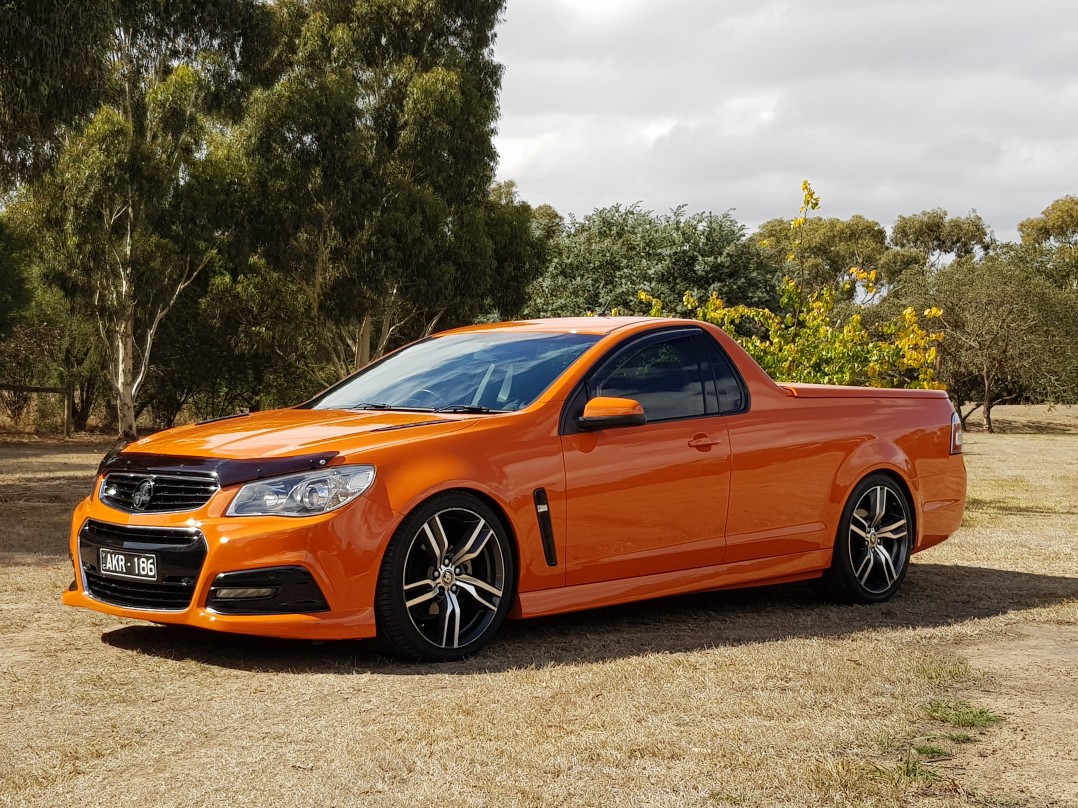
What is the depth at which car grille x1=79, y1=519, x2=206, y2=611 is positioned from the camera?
5.88 m

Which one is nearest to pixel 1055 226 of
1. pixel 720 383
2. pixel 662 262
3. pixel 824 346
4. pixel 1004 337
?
pixel 1004 337

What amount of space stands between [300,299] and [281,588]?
2961 centimetres

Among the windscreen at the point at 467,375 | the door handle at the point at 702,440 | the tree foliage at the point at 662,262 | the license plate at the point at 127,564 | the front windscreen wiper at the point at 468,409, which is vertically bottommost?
the license plate at the point at 127,564

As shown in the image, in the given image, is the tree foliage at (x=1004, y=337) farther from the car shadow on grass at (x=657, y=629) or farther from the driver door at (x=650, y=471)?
the driver door at (x=650, y=471)

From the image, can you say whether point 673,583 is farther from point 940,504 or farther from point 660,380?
point 940,504

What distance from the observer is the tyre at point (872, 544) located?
809 centimetres

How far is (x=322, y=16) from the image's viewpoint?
34094mm

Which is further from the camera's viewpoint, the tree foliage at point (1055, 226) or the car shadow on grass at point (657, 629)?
the tree foliage at point (1055, 226)

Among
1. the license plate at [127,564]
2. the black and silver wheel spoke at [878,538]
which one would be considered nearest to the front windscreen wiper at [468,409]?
the license plate at [127,564]

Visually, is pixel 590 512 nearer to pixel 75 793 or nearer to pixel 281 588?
pixel 281 588

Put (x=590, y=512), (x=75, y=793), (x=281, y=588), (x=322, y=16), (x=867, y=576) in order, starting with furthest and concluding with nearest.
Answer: (x=322, y=16) < (x=867, y=576) < (x=590, y=512) < (x=281, y=588) < (x=75, y=793)

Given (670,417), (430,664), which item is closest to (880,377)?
(670,417)

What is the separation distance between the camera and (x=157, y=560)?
597 cm

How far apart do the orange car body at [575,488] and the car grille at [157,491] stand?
53 mm
